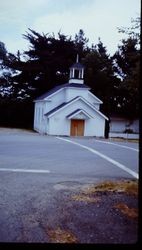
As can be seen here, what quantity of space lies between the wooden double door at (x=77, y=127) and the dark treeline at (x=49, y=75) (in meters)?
7.43

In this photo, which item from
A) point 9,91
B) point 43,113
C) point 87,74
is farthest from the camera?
point 9,91

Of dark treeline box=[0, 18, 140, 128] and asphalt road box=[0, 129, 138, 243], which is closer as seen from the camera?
asphalt road box=[0, 129, 138, 243]

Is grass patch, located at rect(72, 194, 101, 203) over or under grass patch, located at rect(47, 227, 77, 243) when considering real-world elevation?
over

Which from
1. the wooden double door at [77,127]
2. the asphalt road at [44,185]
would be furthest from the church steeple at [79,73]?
→ the asphalt road at [44,185]

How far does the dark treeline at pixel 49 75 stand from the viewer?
42.8 metres

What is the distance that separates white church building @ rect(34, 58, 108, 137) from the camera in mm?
33625

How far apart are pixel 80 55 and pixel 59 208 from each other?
45416 mm

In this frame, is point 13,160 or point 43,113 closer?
point 13,160

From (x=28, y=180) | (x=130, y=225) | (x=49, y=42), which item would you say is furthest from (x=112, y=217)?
(x=49, y=42)

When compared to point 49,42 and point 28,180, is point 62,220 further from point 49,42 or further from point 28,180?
point 49,42

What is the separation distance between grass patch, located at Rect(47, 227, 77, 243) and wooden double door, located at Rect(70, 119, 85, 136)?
28.4 metres

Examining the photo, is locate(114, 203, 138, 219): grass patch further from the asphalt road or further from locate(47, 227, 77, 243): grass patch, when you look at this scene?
locate(47, 227, 77, 243): grass patch

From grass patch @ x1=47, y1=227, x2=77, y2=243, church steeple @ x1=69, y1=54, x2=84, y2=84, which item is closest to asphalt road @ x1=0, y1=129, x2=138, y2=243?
grass patch @ x1=47, y1=227, x2=77, y2=243

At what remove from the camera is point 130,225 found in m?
6.04
